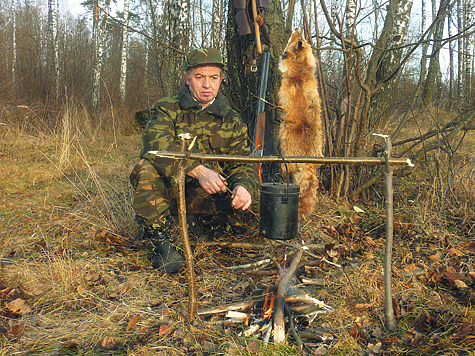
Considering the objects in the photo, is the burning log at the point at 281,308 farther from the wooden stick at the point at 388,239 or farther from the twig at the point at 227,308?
the wooden stick at the point at 388,239

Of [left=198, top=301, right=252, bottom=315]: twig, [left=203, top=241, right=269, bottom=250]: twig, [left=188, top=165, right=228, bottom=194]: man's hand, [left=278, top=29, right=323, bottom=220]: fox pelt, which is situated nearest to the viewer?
[left=198, top=301, right=252, bottom=315]: twig

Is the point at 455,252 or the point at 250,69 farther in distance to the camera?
the point at 250,69

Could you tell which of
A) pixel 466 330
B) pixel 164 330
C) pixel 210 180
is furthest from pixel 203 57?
pixel 466 330

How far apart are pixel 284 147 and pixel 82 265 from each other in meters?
2.17

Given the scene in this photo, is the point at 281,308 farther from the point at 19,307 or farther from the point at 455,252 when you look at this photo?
the point at 455,252

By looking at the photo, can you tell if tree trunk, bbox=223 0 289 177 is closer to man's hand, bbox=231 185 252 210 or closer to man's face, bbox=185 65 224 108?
man's face, bbox=185 65 224 108

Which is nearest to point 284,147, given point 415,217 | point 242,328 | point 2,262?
point 415,217

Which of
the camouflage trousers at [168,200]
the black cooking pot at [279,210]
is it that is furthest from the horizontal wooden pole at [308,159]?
the camouflage trousers at [168,200]

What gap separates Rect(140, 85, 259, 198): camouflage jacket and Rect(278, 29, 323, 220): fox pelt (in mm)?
554

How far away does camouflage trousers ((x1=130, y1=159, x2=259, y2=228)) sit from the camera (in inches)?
117

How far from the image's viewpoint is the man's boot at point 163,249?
2.90 meters

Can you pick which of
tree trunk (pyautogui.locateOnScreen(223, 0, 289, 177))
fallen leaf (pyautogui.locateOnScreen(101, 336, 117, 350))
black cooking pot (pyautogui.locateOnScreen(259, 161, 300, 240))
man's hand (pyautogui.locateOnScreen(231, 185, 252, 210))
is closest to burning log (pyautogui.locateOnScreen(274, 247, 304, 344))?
black cooking pot (pyautogui.locateOnScreen(259, 161, 300, 240))

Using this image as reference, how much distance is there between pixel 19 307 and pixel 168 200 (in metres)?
1.30

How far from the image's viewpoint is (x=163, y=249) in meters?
Answer: 2.98
